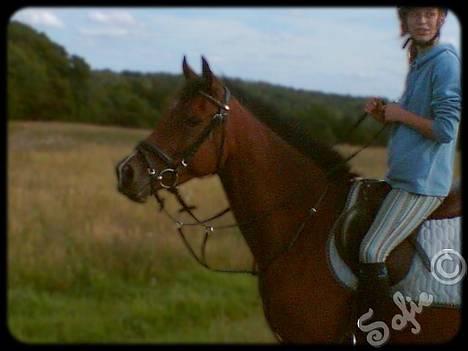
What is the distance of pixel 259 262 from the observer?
3295 mm

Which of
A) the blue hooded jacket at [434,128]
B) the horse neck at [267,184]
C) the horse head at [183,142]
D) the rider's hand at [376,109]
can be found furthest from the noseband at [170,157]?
the blue hooded jacket at [434,128]

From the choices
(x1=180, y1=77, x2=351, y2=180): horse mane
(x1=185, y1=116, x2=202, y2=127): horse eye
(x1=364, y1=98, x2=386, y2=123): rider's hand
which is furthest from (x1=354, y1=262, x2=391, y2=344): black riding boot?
(x1=185, y1=116, x2=202, y2=127): horse eye

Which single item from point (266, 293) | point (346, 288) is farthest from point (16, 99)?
point (346, 288)

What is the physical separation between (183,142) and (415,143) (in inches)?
37.0

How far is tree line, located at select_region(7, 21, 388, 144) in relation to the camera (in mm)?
2828

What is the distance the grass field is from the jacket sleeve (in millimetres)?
3068

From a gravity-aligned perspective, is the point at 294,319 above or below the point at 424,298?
below

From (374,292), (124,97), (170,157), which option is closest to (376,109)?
(374,292)

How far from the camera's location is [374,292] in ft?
9.95

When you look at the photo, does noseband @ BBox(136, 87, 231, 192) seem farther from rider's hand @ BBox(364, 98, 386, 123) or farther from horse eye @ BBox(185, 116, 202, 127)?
rider's hand @ BBox(364, 98, 386, 123)

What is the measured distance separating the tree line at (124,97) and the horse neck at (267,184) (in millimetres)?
146

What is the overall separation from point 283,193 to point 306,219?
6.0 inches

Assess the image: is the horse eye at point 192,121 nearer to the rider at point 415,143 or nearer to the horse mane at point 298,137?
the horse mane at point 298,137
